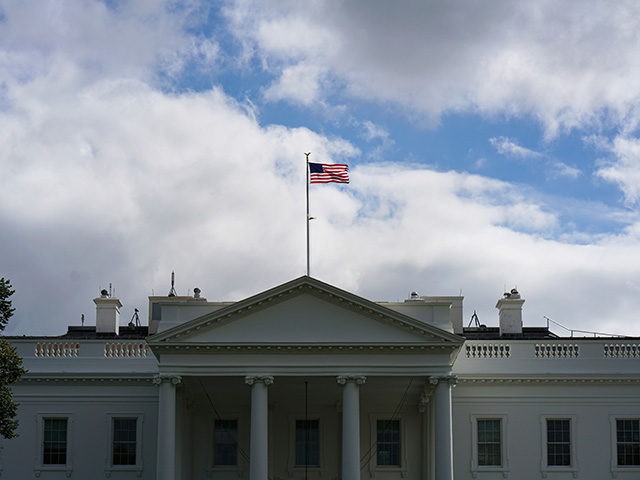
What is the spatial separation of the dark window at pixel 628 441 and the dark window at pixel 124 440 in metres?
17.8

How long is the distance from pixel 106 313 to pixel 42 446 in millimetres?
7437

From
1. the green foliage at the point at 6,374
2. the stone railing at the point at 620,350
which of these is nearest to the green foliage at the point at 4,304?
the green foliage at the point at 6,374

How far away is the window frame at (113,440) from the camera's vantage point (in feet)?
147

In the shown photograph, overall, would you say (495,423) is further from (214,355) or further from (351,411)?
(214,355)

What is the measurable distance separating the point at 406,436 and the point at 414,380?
3.98m

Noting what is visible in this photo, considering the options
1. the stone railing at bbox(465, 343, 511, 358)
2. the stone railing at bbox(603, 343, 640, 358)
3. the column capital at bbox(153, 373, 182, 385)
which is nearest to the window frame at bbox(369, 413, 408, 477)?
the stone railing at bbox(465, 343, 511, 358)

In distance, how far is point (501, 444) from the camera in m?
45.1

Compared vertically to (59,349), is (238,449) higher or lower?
lower

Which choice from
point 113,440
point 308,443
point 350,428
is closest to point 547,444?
point 350,428

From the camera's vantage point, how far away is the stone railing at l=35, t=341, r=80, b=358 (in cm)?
4591

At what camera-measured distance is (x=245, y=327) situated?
4169 centimetres

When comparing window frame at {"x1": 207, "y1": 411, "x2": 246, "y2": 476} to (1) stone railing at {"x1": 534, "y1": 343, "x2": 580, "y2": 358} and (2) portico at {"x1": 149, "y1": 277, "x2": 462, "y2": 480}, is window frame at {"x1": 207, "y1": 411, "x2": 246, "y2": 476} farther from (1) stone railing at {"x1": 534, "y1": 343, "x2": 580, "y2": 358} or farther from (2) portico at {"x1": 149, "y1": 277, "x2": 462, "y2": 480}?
(1) stone railing at {"x1": 534, "y1": 343, "x2": 580, "y2": 358}

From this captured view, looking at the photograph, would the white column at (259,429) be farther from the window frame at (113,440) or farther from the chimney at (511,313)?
the chimney at (511,313)

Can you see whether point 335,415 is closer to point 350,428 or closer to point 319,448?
point 319,448
